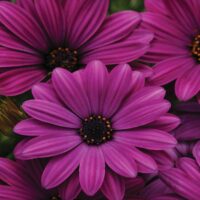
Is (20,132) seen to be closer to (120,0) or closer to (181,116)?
(181,116)

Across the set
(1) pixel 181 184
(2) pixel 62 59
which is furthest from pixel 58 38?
(1) pixel 181 184

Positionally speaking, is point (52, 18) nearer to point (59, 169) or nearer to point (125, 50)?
point (125, 50)

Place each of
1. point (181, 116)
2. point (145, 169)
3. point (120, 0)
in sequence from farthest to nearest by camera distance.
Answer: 1. point (120, 0)
2. point (181, 116)
3. point (145, 169)

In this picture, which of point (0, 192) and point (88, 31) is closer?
point (0, 192)

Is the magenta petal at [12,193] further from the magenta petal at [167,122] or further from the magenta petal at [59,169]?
the magenta petal at [167,122]

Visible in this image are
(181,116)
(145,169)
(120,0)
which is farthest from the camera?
(120,0)

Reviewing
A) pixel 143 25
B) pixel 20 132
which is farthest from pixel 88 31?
pixel 20 132

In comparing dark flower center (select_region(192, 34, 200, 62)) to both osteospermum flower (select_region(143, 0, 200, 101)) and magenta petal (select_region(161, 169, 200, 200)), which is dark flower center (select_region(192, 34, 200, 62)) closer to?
osteospermum flower (select_region(143, 0, 200, 101))
